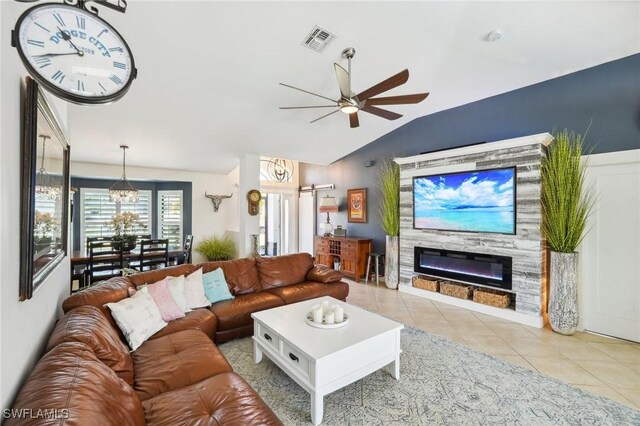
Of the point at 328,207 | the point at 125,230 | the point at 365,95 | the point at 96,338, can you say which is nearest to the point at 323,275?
the point at 365,95

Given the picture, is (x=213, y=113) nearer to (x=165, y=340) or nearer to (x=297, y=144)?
(x=297, y=144)

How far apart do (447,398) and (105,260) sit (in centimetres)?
475

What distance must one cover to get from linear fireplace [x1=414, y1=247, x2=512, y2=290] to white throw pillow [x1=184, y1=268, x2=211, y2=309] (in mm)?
3555

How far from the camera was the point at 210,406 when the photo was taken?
4.76 feet

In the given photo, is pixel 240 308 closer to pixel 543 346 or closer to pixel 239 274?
pixel 239 274

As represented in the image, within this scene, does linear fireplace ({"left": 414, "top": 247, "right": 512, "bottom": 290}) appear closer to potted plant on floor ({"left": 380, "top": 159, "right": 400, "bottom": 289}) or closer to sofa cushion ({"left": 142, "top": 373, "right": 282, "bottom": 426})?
potted plant on floor ({"left": 380, "top": 159, "right": 400, "bottom": 289})

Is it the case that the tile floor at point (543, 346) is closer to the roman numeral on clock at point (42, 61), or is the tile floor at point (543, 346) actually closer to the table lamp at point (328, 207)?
the table lamp at point (328, 207)

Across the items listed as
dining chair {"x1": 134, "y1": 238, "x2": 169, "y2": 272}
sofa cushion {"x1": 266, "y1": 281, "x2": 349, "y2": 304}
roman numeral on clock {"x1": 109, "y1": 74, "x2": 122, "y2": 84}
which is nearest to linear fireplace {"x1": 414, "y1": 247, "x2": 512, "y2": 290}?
sofa cushion {"x1": 266, "y1": 281, "x2": 349, "y2": 304}

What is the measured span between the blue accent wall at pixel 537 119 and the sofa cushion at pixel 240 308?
10.8 feet

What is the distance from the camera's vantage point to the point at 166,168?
249 inches

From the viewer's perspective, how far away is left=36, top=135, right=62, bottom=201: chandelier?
1428mm

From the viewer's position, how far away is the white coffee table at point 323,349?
1.88 meters

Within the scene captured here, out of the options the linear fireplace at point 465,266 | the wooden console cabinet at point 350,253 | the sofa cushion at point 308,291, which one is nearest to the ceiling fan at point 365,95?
the sofa cushion at point 308,291

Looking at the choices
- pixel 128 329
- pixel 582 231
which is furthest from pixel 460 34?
pixel 128 329
